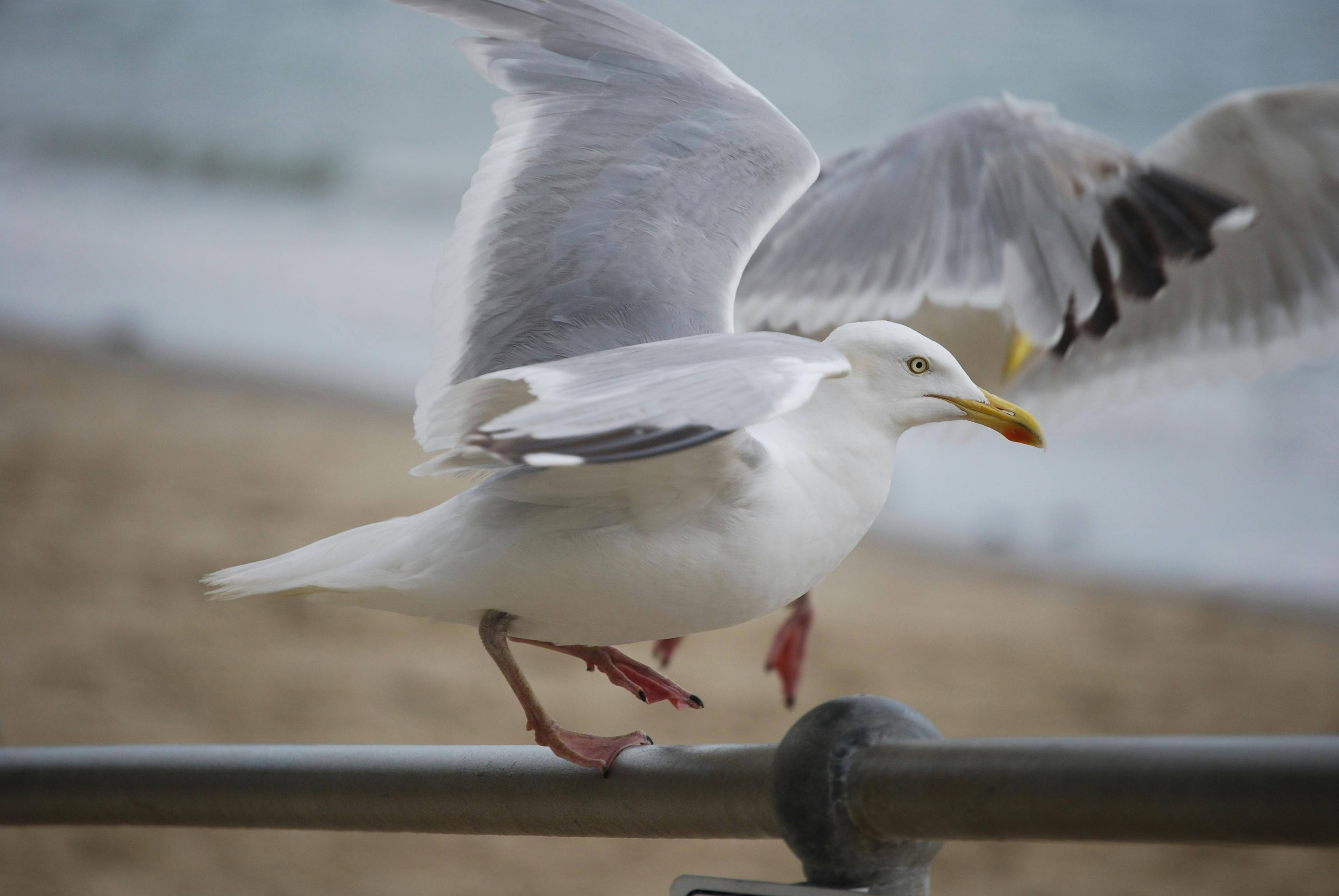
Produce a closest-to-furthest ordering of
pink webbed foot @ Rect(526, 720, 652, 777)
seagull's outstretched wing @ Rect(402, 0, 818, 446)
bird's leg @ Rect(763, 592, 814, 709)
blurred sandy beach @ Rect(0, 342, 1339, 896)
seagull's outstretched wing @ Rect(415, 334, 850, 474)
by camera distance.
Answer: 1. seagull's outstretched wing @ Rect(415, 334, 850, 474)
2. pink webbed foot @ Rect(526, 720, 652, 777)
3. seagull's outstretched wing @ Rect(402, 0, 818, 446)
4. bird's leg @ Rect(763, 592, 814, 709)
5. blurred sandy beach @ Rect(0, 342, 1339, 896)

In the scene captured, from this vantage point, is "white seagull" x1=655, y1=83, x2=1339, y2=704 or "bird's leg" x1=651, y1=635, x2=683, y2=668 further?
"bird's leg" x1=651, y1=635, x2=683, y2=668

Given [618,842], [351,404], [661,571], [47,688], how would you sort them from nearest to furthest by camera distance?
[661,571] < [618,842] < [47,688] < [351,404]

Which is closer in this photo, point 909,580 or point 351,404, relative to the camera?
point 909,580

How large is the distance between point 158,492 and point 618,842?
2941 mm

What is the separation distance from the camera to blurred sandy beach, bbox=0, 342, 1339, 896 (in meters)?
3.90

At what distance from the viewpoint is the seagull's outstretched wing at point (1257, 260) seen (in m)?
1.50

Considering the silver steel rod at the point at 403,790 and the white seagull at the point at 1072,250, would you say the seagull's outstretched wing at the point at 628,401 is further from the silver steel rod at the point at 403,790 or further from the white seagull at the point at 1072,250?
the white seagull at the point at 1072,250

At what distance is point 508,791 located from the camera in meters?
0.64

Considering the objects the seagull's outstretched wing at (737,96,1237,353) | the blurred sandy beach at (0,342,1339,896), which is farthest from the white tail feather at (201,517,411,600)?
the blurred sandy beach at (0,342,1339,896)

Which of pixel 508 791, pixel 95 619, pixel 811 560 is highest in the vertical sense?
pixel 811 560

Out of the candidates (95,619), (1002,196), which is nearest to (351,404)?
(95,619)

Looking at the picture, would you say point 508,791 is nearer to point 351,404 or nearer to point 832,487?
point 832,487

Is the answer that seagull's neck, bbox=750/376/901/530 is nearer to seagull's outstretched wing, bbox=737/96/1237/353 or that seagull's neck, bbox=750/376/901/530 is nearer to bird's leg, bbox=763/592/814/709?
seagull's outstretched wing, bbox=737/96/1237/353

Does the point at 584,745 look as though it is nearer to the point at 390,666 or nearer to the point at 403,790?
the point at 403,790
